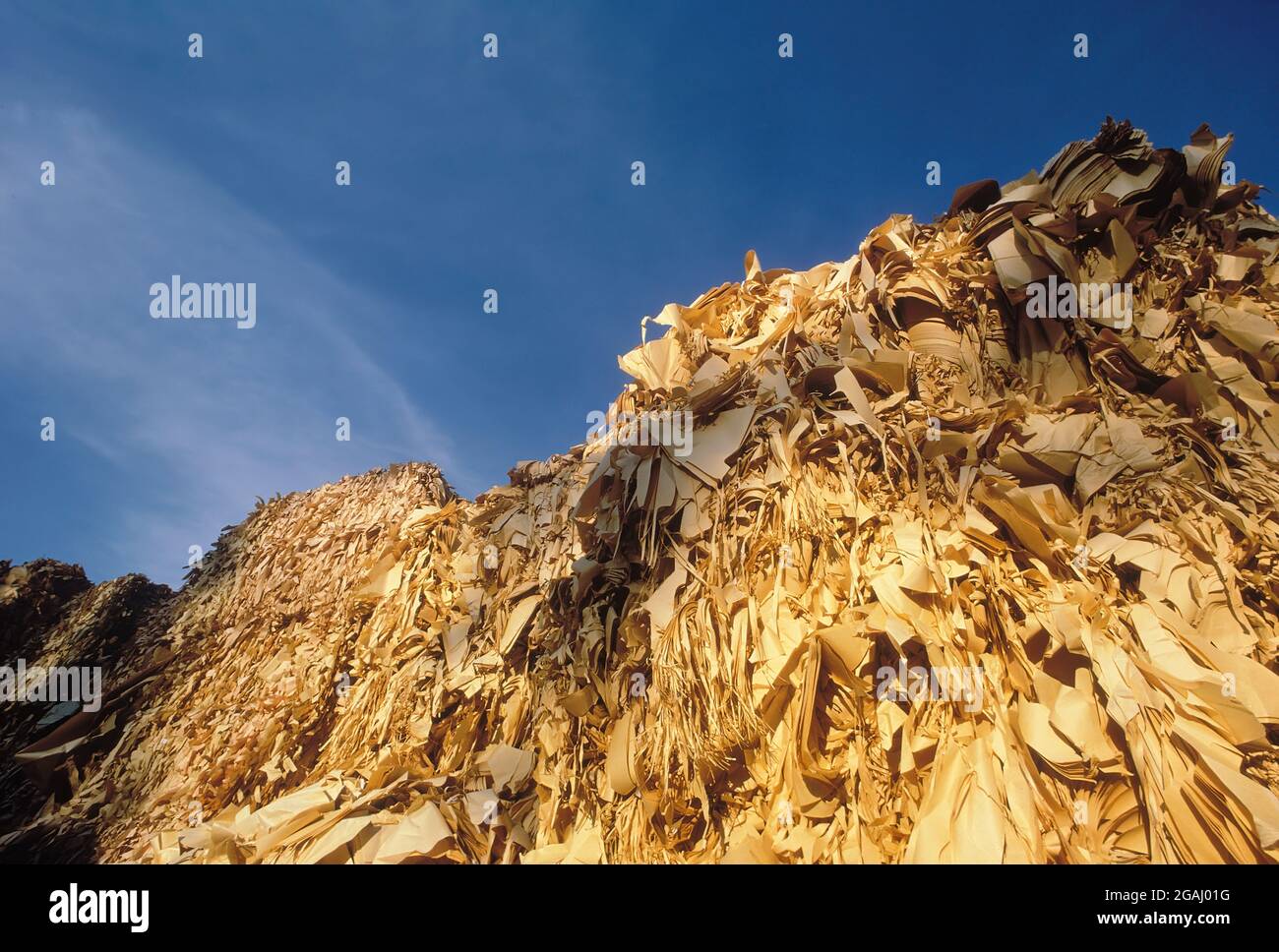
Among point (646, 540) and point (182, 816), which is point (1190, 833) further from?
point (182, 816)

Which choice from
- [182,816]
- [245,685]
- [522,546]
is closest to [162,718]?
[245,685]

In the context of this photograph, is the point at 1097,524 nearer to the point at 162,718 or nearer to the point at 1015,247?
the point at 1015,247

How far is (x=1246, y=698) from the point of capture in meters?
1.56

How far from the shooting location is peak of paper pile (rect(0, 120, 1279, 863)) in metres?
1.64

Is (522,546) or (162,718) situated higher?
(522,546)

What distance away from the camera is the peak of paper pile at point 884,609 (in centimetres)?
164

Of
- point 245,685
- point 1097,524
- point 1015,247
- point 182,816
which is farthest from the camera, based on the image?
point 245,685

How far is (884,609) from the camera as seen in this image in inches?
77.4

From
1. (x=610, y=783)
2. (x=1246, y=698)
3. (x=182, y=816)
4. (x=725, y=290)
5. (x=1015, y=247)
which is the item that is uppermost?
(x=725, y=290)

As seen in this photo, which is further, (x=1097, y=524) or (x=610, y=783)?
(x=610, y=783)

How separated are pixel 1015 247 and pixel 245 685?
197 inches
